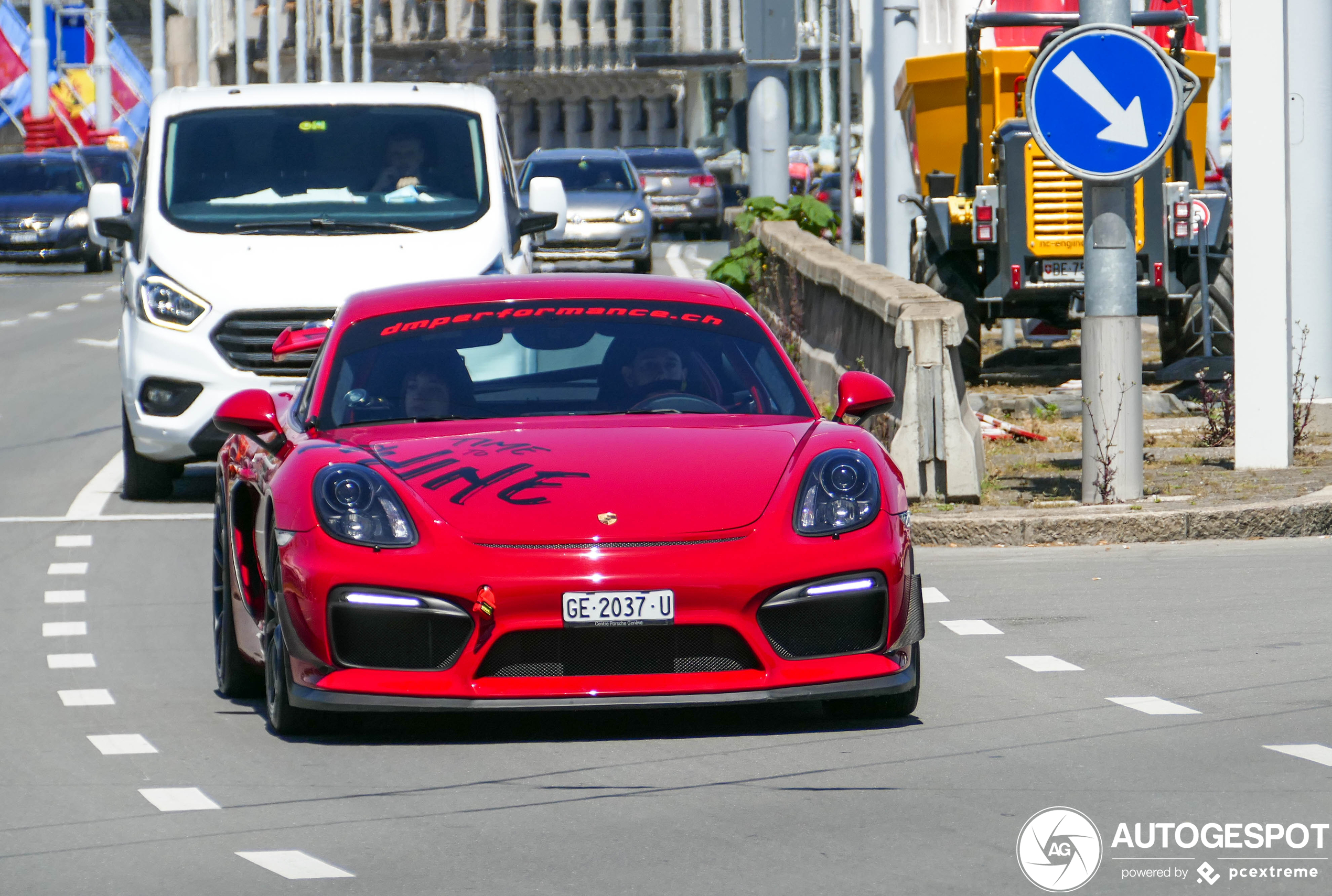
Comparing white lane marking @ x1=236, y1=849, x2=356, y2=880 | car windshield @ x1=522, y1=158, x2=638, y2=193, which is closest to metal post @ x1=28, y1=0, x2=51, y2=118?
car windshield @ x1=522, y1=158, x2=638, y2=193

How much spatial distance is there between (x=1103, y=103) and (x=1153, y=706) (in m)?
4.80

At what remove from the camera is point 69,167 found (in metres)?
40.0

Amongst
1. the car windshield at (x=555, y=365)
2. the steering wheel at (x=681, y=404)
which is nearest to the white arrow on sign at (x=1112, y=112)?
the car windshield at (x=555, y=365)

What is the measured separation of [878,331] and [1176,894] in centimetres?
881

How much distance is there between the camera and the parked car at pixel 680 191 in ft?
159

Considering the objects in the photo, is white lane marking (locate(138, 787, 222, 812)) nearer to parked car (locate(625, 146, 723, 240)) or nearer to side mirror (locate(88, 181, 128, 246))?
side mirror (locate(88, 181, 128, 246))

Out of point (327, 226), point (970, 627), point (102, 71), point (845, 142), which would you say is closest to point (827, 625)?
point (970, 627)

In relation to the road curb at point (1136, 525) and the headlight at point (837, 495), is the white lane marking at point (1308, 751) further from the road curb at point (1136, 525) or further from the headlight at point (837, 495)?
the road curb at point (1136, 525)

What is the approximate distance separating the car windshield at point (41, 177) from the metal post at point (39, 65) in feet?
82.9

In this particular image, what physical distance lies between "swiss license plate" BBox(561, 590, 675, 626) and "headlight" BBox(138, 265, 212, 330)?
6.85 metres

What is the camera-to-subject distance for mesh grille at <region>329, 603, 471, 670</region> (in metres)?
6.89

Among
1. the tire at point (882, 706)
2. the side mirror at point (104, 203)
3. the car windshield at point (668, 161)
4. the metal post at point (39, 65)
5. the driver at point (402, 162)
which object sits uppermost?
the metal post at point (39, 65)

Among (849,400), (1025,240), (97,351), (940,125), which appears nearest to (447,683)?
(849,400)

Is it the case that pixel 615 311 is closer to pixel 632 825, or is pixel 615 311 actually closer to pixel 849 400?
pixel 849 400
